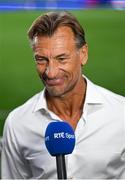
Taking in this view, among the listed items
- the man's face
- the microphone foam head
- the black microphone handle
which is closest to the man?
the man's face

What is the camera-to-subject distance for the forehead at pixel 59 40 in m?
1.59

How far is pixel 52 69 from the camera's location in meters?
1.59

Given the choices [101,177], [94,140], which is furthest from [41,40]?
[101,177]

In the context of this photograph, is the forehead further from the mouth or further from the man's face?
the mouth

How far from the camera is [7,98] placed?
5.73ft

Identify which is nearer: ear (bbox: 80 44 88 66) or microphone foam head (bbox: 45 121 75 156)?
microphone foam head (bbox: 45 121 75 156)

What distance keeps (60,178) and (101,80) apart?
0.72m

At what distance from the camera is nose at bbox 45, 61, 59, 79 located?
1587 mm

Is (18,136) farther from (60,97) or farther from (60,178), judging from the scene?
(60,178)

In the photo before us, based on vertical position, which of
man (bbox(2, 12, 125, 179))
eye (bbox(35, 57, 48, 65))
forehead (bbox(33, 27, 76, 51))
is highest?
forehead (bbox(33, 27, 76, 51))

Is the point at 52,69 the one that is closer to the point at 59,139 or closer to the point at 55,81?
the point at 55,81

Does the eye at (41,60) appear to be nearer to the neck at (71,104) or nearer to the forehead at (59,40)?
the forehead at (59,40)

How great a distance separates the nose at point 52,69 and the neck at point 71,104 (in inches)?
4.0

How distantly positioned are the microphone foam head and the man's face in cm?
47
